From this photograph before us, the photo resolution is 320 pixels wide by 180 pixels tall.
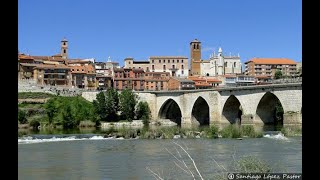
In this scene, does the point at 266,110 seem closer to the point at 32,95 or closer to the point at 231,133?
the point at 231,133

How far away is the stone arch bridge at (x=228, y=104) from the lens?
44062 mm

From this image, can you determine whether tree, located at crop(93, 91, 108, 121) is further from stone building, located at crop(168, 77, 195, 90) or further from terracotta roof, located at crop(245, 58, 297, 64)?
terracotta roof, located at crop(245, 58, 297, 64)

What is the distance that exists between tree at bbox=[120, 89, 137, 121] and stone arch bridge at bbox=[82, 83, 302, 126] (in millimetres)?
3736

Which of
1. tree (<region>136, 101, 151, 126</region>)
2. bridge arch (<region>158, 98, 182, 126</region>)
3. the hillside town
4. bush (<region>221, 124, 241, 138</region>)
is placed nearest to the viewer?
bush (<region>221, 124, 241, 138</region>)

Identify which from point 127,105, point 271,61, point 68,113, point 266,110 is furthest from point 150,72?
point 266,110

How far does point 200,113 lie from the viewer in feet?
214

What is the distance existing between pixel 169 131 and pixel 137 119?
3201cm

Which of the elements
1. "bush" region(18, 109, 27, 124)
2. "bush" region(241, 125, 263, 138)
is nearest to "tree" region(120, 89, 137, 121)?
"bush" region(18, 109, 27, 124)

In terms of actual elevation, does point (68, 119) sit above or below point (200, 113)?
below

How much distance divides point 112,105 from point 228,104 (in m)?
17.3

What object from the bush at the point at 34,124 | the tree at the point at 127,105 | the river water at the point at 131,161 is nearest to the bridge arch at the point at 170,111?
the tree at the point at 127,105

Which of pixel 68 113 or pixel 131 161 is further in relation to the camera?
pixel 68 113

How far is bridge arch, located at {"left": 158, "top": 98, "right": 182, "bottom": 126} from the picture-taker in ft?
229
